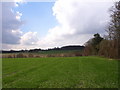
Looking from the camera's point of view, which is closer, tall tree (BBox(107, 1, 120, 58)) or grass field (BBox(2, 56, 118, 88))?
grass field (BBox(2, 56, 118, 88))

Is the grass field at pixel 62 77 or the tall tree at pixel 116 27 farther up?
the tall tree at pixel 116 27

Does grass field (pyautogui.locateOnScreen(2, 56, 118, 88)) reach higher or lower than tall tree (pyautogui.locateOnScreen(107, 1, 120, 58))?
lower

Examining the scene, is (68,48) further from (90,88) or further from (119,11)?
(90,88)

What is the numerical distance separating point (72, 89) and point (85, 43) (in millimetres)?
116144

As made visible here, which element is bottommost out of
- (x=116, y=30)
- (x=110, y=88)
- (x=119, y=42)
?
(x=110, y=88)

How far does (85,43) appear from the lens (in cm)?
12688

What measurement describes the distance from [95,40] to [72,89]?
9637 centimetres

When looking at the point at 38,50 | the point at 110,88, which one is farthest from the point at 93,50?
the point at 110,88

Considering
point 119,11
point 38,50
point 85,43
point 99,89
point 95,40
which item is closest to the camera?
point 99,89

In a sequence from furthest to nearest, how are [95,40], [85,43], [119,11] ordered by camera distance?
1. [85,43]
2. [95,40]
3. [119,11]

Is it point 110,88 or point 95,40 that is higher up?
point 95,40

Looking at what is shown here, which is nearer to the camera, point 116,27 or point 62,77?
point 62,77

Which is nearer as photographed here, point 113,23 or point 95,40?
point 113,23

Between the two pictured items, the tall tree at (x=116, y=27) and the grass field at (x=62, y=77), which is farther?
the tall tree at (x=116, y=27)
